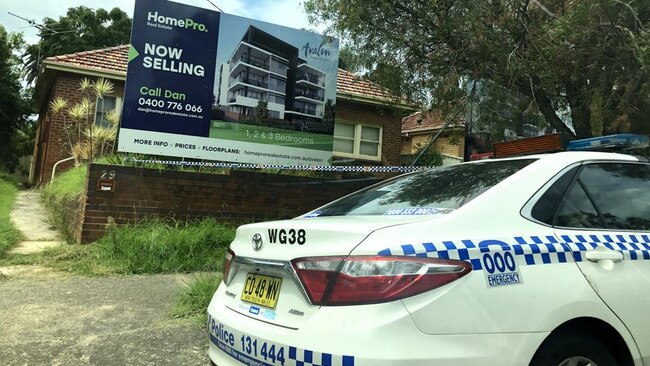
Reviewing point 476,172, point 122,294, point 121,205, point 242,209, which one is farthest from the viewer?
point 242,209

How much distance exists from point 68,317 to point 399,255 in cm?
381

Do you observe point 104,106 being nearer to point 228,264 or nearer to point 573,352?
point 228,264

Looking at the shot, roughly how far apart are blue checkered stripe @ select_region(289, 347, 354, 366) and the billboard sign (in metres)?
6.54

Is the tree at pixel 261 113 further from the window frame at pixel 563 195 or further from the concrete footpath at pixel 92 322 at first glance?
the window frame at pixel 563 195

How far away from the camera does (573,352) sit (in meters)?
2.48

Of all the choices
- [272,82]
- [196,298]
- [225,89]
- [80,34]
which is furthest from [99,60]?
[80,34]

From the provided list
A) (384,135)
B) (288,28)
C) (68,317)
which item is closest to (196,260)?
(68,317)

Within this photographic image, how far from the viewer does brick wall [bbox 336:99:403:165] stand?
48.3 ft

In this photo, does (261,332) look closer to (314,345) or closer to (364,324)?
(314,345)

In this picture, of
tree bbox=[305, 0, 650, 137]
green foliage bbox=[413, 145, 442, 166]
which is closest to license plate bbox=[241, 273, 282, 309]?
tree bbox=[305, 0, 650, 137]

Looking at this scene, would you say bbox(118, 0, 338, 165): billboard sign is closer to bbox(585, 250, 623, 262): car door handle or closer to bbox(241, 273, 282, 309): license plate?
bbox(241, 273, 282, 309): license plate

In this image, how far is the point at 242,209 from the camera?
8305 mm

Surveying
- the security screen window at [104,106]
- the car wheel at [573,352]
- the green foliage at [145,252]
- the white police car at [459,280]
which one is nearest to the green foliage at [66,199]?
the green foliage at [145,252]

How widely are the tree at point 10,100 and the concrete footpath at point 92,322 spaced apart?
79.2ft
